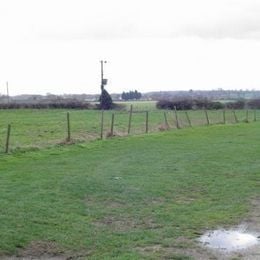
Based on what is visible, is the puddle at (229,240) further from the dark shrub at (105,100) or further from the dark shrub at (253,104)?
the dark shrub at (105,100)

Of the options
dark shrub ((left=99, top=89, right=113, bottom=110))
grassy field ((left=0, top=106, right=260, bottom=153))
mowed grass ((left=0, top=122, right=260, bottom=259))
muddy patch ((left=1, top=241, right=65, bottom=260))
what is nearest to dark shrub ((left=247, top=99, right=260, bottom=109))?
dark shrub ((left=99, top=89, right=113, bottom=110))

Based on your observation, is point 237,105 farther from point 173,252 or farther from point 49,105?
point 173,252

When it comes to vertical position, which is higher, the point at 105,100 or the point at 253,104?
the point at 105,100

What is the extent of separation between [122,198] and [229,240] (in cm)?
353

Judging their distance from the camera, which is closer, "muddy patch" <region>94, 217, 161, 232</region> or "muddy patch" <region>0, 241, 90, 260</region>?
"muddy patch" <region>0, 241, 90, 260</region>

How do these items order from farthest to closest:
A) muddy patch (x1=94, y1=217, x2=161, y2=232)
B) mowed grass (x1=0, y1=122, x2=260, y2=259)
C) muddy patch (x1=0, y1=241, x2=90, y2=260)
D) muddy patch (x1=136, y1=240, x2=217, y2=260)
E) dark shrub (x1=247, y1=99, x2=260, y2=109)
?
dark shrub (x1=247, y1=99, x2=260, y2=109) < muddy patch (x1=94, y1=217, x2=161, y2=232) < mowed grass (x1=0, y1=122, x2=260, y2=259) < muddy patch (x1=0, y1=241, x2=90, y2=260) < muddy patch (x1=136, y1=240, x2=217, y2=260)

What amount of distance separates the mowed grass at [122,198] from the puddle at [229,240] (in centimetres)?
21

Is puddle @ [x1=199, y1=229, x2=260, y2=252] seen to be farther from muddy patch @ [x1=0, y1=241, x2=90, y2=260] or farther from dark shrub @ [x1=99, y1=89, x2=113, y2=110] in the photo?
dark shrub @ [x1=99, y1=89, x2=113, y2=110]

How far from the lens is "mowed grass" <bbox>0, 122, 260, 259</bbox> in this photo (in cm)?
747

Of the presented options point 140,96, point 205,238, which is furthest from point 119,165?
point 140,96

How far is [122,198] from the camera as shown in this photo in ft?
35.1

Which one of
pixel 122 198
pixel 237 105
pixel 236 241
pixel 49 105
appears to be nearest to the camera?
pixel 236 241

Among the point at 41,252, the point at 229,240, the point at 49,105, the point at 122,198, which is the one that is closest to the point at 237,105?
the point at 49,105

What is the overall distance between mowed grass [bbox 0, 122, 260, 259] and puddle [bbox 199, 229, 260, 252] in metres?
0.21
